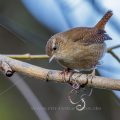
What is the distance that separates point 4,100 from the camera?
4.18 meters

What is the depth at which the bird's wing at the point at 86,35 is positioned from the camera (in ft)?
11.7

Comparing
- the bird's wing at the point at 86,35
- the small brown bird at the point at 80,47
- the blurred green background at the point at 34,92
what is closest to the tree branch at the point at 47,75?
the small brown bird at the point at 80,47

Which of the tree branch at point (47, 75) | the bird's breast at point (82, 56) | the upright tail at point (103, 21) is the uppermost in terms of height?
the upright tail at point (103, 21)

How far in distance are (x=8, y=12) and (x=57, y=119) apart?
1845 mm

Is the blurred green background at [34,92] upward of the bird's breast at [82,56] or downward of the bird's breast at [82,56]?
upward

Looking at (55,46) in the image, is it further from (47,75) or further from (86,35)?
(47,75)

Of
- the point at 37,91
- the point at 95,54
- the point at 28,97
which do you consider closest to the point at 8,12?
the point at 37,91

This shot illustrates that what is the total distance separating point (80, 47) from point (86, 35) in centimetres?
16

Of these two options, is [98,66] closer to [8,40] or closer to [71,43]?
[71,43]

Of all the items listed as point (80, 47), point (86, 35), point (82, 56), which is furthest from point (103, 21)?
point (82, 56)

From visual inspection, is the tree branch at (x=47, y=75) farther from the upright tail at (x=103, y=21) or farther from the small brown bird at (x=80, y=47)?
the upright tail at (x=103, y=21)

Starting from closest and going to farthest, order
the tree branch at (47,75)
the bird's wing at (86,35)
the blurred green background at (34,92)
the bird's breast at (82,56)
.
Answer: the tree branch at (47,75)
the bird's breast at (82,56)
the bird's wing at (86,35)
the blurred green background at (34,92)

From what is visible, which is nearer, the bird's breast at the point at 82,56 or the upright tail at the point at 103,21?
the bird's breast at the point at 82,56

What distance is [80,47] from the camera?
352cm
